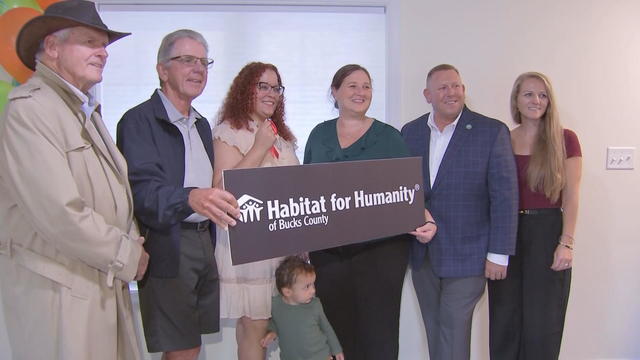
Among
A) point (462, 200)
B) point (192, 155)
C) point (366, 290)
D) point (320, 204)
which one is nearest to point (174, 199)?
point (192, 155)

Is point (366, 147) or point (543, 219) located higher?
point (366, 147)

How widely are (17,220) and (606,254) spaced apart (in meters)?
3.13

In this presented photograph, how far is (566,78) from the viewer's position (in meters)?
2.68

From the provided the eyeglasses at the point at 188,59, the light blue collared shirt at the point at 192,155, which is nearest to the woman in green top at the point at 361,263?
the light blue collared shirt at the point at 192,155

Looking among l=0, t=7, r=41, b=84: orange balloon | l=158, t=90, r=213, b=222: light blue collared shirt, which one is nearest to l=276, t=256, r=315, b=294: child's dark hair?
l=158, t=90, r=213, b=222: light blue collared shirt

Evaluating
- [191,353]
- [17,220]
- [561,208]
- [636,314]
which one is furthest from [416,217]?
[636,314]

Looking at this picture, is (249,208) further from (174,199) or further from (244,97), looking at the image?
(244,97)

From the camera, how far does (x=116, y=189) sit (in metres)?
1.49

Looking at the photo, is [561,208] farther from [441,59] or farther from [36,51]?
[36,51]

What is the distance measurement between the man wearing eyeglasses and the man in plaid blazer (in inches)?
41.3

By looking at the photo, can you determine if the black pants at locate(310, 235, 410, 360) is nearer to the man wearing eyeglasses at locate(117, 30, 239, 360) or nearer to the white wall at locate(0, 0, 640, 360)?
the man wearing eyeglasses at locate(117, 30, 239, 360)

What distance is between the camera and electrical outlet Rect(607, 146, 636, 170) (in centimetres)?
270

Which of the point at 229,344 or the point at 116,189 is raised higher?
the point at 116,189

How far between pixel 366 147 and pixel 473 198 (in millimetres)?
561
